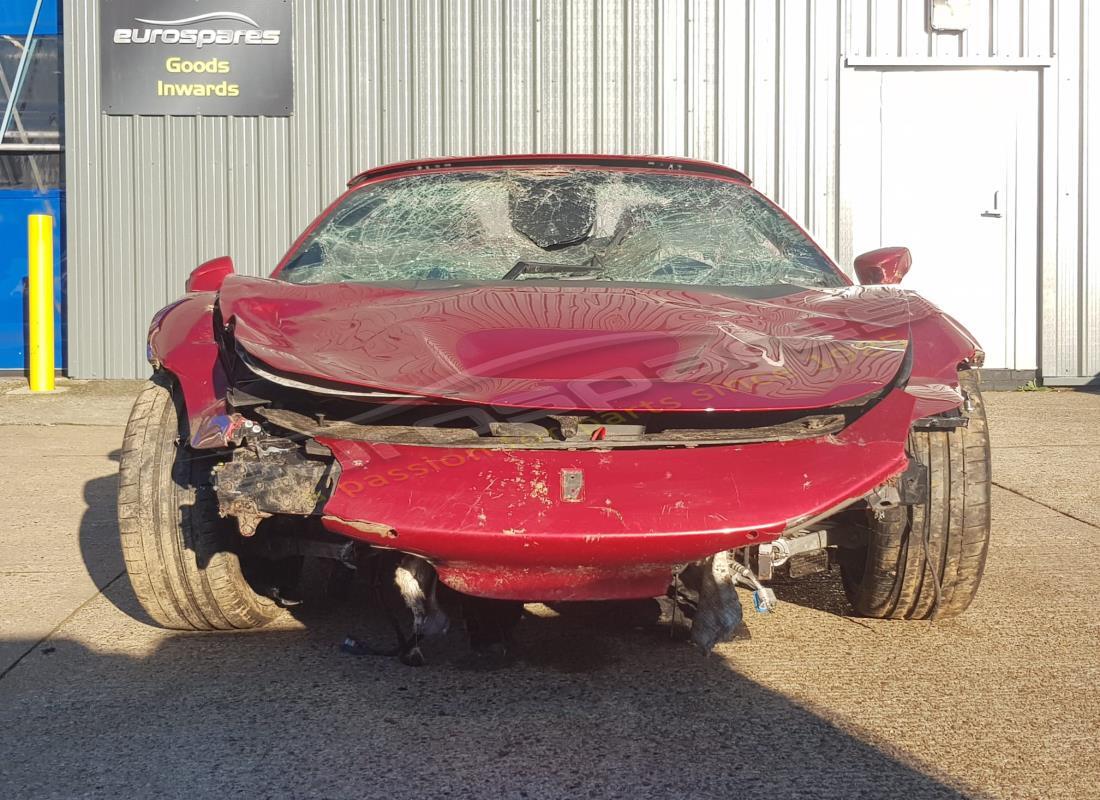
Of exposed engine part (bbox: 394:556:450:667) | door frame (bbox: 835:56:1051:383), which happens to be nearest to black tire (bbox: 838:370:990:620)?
exposed engine part (bbox: 394:556:450:667)

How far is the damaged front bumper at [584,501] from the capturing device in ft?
7.72

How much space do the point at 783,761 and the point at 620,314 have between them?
1.10m

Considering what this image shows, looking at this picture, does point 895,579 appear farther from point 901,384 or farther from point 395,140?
point 395,140

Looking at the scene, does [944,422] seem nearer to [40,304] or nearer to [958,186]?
[958,186]

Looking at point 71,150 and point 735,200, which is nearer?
point 735,200

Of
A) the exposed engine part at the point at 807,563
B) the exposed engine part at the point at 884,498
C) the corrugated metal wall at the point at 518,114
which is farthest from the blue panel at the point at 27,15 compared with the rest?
the exposed engine part at the point at 884,498

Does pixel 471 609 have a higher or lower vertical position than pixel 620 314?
lower

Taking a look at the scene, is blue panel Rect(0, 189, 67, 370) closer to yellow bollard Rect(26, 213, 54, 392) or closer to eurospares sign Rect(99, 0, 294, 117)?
yellow bollard Rect(26, 213, 54, 392)

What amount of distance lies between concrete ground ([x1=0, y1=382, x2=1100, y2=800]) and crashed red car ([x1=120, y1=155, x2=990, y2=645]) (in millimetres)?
213

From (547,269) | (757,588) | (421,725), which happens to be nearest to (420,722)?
(421,725)

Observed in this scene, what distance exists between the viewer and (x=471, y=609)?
2.92 m

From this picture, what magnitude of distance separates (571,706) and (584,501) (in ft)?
2.06

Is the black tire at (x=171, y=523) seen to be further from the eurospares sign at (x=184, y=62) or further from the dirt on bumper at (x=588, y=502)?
the eurospares sign at (x=184, y=62)

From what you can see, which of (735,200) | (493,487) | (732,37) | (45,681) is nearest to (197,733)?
(45,681)
